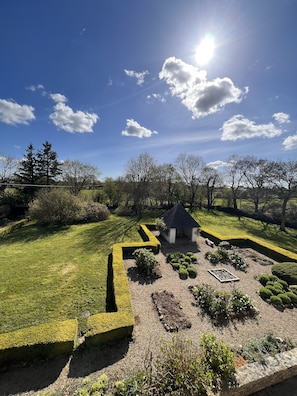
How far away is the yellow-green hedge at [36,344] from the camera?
5066mm

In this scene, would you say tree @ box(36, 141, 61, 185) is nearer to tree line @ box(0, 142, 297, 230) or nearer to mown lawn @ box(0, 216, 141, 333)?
tree line @ box(0, 142, 297, 230)

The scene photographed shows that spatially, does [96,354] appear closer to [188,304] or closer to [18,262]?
[188,304]

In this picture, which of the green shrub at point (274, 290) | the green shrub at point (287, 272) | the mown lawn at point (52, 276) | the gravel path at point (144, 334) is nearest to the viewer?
the gravel path at point (144, 334)

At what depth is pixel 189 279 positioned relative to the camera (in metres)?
9.99

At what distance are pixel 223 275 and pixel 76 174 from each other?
29.4 metres

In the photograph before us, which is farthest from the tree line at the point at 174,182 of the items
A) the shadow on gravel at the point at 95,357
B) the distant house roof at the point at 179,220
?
the shadow on gravel at the point at 95,357

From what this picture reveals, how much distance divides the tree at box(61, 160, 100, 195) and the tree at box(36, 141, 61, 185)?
52.9 inches

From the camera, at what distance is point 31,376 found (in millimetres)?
4738

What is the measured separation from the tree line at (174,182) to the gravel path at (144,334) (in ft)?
61.9

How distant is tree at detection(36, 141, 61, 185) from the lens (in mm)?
30273

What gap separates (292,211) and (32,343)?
103 feet

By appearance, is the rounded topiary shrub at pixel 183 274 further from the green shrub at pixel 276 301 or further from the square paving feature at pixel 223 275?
the green shrub at pixel 276 301

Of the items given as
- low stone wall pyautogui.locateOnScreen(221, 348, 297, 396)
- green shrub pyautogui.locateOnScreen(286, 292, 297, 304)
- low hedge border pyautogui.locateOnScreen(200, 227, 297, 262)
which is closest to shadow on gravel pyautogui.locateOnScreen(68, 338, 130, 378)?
low stone wall pyautogui.locateOnScreen(221, 348, 297, 396)

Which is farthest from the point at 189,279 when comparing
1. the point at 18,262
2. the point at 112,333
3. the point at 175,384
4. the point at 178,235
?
the point at 18,262
